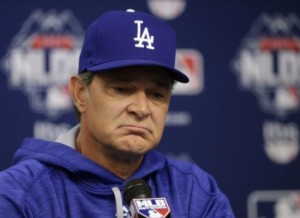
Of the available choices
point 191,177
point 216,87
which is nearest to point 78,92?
point 191,177

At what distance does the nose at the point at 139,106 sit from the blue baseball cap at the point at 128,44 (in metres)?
0.05

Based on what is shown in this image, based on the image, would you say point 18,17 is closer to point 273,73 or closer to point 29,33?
point 29,33

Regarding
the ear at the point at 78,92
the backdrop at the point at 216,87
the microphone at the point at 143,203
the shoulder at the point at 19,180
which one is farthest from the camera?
the backdrop at the point at 216,87

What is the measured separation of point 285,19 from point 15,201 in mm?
1421

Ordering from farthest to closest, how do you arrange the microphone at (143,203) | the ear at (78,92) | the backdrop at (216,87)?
the backdrop at (216,87) → the ear at (78,92) → the microphone at (143,203)

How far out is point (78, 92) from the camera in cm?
139

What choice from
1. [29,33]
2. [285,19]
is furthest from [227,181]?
[29,33]

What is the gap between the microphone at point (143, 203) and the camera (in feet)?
3.54

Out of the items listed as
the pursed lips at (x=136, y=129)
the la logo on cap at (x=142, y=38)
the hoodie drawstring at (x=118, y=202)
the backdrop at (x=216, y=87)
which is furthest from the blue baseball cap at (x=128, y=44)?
the backdrop at (x=216, y=87)

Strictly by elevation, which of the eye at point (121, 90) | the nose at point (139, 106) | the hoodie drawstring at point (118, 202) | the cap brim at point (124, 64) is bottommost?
the hoodie drawstring at point (118, 202)

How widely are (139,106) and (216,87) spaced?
43.2 inches

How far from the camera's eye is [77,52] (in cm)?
227

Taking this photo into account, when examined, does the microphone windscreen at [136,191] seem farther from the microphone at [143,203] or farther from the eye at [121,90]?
the eye at [121,90]

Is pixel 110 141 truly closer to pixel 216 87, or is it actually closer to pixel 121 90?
pixel 121 90
